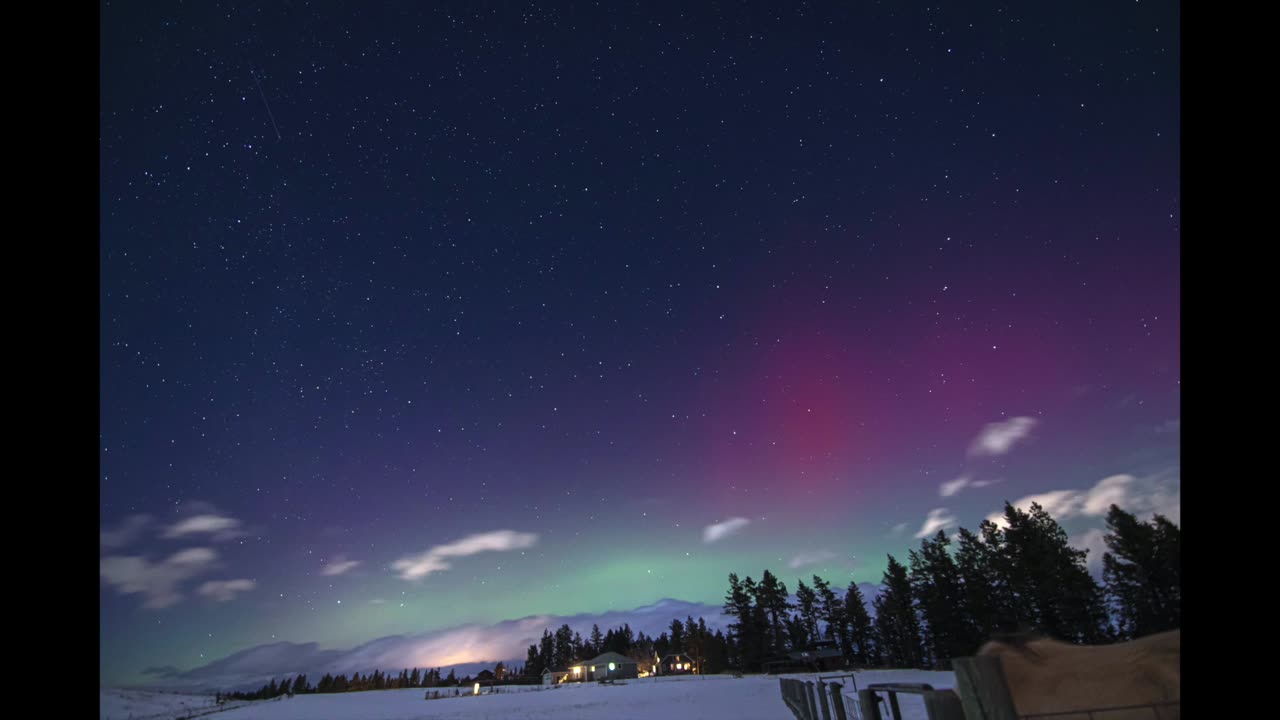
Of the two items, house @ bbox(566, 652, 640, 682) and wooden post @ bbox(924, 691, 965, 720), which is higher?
wooden post @ bbox(924, 691, 965, 720)

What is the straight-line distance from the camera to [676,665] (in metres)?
91.5

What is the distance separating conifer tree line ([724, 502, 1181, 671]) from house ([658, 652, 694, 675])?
27.4ft

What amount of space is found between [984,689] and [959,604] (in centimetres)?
7442

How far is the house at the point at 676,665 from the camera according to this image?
90.0 meters

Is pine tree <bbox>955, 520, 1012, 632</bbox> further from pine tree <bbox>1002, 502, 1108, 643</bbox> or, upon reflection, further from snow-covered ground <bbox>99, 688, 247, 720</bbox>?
snow-covered ground <bbox>99, 688, 247, 720</bbox>

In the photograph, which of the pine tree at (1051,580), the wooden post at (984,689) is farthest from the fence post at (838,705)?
the pine tree at (1051,580)

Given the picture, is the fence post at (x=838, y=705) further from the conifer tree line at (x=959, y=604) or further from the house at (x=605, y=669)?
the house at (x=605, y=669)

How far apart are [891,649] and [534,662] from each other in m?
80.2

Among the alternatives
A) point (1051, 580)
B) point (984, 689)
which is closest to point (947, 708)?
point (984, 689)

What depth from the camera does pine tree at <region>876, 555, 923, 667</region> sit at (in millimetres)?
74562

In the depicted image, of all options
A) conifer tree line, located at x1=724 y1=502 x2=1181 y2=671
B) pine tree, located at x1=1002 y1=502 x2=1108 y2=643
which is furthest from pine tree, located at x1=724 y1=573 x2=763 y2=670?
pine tree, located at x1=1002 y1=502 x2=1108 y2=643
